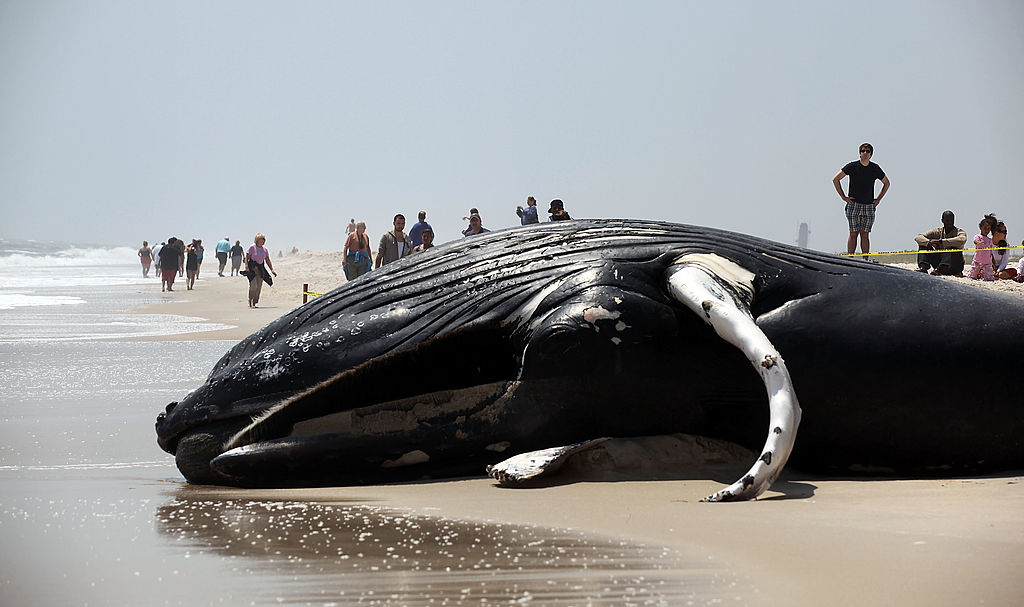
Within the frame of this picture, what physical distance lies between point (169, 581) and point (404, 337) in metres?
1.96

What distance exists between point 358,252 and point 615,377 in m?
16.6

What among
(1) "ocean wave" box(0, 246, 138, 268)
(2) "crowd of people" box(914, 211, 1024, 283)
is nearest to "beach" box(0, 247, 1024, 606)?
(2) "crowd of people" box(914, 211, 1024, 283)

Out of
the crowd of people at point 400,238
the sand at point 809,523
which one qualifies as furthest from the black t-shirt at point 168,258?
the sand at point 809,523

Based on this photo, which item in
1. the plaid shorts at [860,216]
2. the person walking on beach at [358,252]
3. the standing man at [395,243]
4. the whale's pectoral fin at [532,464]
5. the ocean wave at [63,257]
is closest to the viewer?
the whale's pectoral fin at [532,464]

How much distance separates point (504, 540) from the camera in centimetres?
348

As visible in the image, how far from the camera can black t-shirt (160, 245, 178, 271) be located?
35.4m

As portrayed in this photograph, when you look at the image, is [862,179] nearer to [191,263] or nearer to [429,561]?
[429,561]

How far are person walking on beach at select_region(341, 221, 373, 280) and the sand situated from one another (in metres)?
16.2

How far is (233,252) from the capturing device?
2125 inches

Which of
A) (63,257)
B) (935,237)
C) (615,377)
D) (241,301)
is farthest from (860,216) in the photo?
(63,257)

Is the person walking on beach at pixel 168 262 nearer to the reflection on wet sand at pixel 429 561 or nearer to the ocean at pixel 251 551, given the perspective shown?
the ocean at pixel 251 551

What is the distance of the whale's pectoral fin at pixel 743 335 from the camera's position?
159 inches

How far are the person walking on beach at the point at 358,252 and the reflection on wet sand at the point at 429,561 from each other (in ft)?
55.5

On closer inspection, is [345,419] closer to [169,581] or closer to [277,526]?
[277,526]
